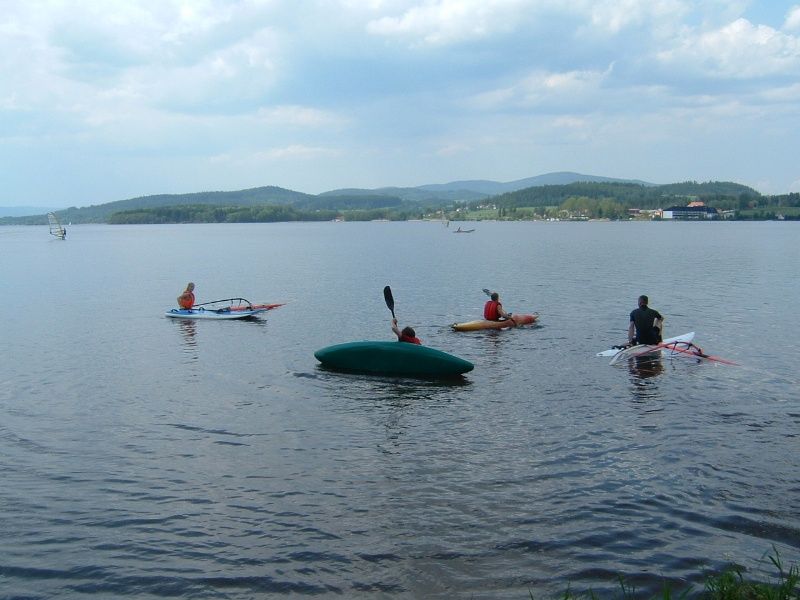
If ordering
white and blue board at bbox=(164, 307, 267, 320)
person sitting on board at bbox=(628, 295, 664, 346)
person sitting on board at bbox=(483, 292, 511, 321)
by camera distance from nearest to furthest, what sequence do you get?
1. person sitting on board at bbox=(628, 295, 664, 346)
2. person sitting on board at bbox=(483, 292, 511, 321)
3. white and blue board at bbox=(164, 307, 267, 320)

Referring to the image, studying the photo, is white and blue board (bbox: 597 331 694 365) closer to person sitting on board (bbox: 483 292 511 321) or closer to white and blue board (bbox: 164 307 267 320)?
person sitting on board (bbox: 483 292 511 321)

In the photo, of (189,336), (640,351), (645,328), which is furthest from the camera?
(189,336)

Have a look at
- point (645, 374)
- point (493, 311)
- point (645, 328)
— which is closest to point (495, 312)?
point (493, 311)

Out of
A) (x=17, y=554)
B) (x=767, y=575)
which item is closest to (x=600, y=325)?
(x=767, y=575)

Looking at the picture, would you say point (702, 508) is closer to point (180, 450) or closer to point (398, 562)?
point (398, 562)

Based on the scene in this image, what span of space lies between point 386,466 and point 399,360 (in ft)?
23.5

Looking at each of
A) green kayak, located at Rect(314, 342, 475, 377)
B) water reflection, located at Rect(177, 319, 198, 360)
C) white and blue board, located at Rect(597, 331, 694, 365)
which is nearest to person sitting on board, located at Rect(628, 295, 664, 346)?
white and blue board, located at Rect(597, 331, 694, 365)

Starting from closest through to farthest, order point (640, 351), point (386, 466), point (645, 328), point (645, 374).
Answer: point (386, 466) < point (645, 374) < point (640, 351) < point (645, 328)

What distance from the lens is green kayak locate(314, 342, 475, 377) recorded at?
66.1ft

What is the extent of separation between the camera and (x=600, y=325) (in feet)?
99.6

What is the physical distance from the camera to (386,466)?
13305mm

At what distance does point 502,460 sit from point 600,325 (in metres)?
18.2

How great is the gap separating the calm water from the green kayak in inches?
27.7

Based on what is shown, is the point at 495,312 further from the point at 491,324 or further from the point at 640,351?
the point at 640,351
